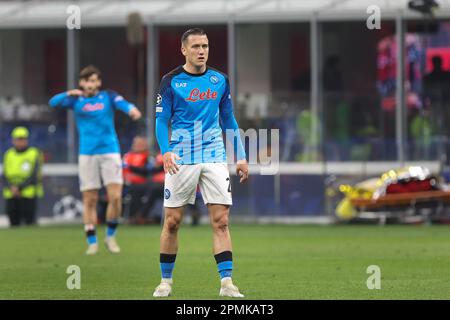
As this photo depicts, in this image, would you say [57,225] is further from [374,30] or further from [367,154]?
[374,30]

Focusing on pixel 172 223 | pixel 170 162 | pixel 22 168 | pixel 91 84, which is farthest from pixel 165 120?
pixel 22 168

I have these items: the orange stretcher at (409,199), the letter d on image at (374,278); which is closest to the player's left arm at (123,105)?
the letter d on image at (374,278)

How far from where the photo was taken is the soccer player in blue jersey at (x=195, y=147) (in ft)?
38.4

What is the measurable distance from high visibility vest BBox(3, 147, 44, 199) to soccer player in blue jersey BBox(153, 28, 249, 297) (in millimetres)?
16569

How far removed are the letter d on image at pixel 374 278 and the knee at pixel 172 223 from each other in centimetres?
206

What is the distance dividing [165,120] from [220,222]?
1018 mm

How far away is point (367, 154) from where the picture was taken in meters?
29.0

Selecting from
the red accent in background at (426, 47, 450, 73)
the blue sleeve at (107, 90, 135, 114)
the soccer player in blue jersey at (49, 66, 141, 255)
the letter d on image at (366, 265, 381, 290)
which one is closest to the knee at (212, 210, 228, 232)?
the letter d on image at (366, 265, 381, 290)

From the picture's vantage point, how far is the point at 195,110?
11.8 metres

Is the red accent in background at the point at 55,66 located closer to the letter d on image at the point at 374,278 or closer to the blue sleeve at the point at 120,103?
the blue sleeve at the point at 120,103

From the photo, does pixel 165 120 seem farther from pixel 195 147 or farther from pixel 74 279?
pixel 74 279
